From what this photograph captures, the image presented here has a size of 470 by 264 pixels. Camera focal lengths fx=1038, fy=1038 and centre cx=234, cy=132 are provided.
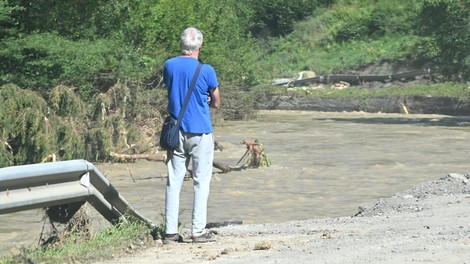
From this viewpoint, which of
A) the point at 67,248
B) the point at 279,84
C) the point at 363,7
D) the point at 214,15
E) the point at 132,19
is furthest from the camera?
the point at 363,7

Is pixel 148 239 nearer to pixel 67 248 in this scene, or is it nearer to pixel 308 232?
pixel 67 248

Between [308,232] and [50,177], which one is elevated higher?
[50,177]

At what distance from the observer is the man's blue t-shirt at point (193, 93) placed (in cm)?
923

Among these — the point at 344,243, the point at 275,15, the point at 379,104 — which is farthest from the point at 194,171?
the point at 275,15

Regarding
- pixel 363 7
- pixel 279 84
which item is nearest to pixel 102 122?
pixel 279 84

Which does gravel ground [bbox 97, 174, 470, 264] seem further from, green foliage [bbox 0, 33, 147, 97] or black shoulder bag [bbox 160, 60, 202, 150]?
green foliage [bbox 0, 33, 147, 97]

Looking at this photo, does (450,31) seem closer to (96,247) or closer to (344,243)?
(344,243)

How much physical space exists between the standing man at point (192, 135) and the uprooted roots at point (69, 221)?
0.72 meters

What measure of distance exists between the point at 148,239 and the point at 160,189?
456 inches

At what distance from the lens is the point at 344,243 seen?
8.42m

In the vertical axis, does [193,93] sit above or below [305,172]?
above

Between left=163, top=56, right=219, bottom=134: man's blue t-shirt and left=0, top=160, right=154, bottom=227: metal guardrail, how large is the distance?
0.91 metres

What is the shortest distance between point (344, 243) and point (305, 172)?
15486 millimetres

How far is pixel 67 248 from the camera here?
329 inches
